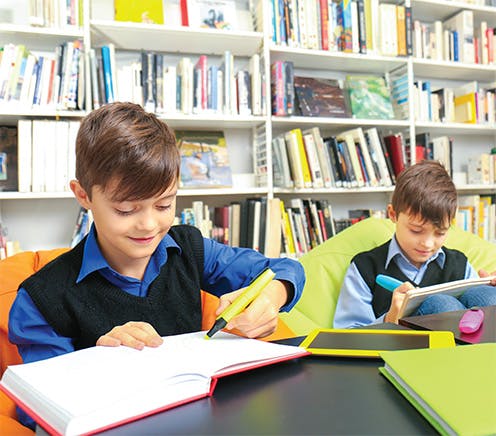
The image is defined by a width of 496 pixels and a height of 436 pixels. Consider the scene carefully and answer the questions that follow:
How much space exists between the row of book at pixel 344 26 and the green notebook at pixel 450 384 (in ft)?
7.07

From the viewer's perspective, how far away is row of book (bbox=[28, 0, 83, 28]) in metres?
2.00

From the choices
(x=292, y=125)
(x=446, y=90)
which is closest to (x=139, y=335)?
(x=292, y=125)

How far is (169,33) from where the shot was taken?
2221 millimetres

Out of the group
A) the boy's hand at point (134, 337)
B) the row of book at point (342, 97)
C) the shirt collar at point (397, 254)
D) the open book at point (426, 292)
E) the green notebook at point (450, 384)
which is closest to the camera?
the green notebook at point (450, 384)

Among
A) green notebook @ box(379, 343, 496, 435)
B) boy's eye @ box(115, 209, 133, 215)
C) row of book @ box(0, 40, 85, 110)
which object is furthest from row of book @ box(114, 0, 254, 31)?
green notebook @ box(379, 343, 496, 435)

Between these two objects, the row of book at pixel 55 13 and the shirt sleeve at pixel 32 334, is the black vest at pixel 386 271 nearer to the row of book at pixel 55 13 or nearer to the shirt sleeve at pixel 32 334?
the shirt sleeve at pixel 32 334

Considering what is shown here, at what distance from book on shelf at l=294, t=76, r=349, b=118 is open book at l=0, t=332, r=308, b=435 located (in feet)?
7.03

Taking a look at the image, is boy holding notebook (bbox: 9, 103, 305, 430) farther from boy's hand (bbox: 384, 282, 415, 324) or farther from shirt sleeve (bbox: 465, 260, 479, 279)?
shirt sleeve (bbox: 465, 260, 479, 279)

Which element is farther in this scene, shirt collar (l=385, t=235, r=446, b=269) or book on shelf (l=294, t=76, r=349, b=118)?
book on shelf (l=294, t=76, r=349, b=118)

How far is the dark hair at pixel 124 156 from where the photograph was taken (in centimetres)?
75

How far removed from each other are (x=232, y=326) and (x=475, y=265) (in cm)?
135

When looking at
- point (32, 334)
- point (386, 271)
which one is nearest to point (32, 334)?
point (32, 334)

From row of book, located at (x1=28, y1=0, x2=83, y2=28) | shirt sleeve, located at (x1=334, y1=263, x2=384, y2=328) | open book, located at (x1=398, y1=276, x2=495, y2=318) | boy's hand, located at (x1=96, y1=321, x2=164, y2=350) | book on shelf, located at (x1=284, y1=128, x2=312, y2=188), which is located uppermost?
row of book, located at (x1=28, y1=0, x2=83, y2=28)

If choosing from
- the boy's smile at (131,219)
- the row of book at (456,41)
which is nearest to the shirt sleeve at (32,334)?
the boy's smile at (131,219)
